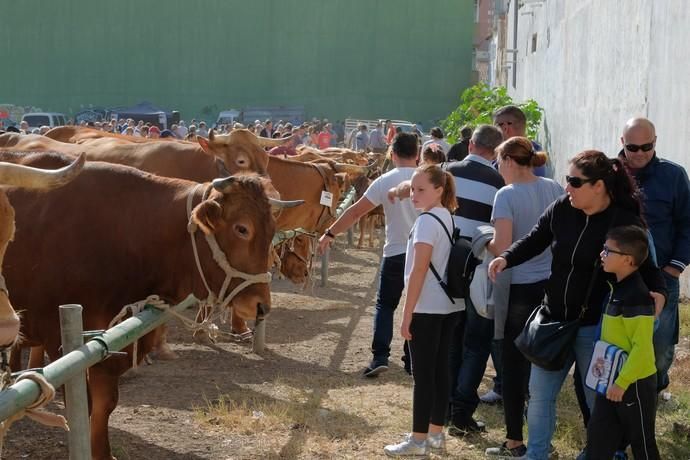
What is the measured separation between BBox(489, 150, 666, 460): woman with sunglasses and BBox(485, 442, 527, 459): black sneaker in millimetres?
739

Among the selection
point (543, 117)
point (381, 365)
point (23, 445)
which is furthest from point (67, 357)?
point (543, 117)

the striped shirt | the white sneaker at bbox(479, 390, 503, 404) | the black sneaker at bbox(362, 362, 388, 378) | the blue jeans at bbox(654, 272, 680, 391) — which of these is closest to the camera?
the blue jeans at bbox(654, 272, 680, 391)

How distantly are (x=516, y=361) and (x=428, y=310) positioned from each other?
624 mm

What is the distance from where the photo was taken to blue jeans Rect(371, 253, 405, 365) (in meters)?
8.24

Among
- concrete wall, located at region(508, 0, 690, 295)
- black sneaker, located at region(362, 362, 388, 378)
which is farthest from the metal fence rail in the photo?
concrete wall, located at region(508, 0, 690, 295)

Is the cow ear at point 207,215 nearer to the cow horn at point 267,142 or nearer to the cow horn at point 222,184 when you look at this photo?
the cow horn at point 222,184

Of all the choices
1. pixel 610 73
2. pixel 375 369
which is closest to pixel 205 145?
pixel 375 369

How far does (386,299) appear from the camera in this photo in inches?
329

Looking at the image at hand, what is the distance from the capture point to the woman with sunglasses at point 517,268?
614cm

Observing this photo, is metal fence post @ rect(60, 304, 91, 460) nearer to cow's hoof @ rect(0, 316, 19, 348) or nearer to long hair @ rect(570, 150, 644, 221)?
cow's hoof @ rect(0, 316, 19, 348)

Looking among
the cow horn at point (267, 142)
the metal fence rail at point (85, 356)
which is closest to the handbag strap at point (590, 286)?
the metal fence rail at point (85, 356)

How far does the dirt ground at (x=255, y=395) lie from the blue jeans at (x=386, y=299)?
0.26 metres

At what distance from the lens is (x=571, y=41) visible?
64.4 ft

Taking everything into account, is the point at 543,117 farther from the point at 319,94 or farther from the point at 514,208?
the point at 319,94
